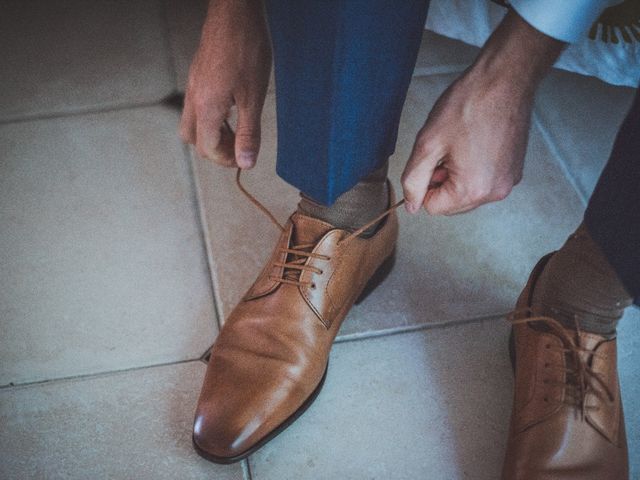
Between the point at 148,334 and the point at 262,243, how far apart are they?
22 cm

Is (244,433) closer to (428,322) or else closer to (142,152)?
(428,322)

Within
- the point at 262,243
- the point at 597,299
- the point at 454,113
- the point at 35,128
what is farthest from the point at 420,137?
the point at 35,128

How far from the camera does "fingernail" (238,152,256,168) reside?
71 centimetres

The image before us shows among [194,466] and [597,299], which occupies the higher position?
[597,299]

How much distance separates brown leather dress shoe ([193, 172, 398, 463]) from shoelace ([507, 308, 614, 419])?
0.24 metres

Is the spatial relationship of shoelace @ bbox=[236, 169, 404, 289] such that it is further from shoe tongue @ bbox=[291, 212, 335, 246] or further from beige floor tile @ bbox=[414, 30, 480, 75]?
beige floor tile @ bbox=[414, 30, 480, 75]

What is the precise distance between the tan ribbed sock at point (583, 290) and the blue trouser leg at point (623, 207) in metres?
0.09

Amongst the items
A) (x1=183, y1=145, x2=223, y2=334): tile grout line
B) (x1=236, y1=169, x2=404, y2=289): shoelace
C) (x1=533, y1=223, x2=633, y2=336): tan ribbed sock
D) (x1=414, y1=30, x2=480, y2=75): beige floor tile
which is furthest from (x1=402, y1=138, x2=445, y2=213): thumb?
(x1=414, y1=30, x2=480, y2=75): beige floor tile

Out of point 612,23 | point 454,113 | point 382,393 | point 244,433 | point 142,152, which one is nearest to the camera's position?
point 454,113

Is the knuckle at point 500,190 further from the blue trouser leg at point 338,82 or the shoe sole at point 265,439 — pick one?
the shoe sole at point 265,439

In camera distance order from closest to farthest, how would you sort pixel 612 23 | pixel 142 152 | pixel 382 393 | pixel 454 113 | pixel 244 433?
pixel 454 113
pixel 244 433
pixel 382 393
pixel 612 23
pixel 142 152

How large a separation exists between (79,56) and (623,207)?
1.08 m

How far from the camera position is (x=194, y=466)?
74cm

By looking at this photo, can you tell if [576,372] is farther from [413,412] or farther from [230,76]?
[230,76]
